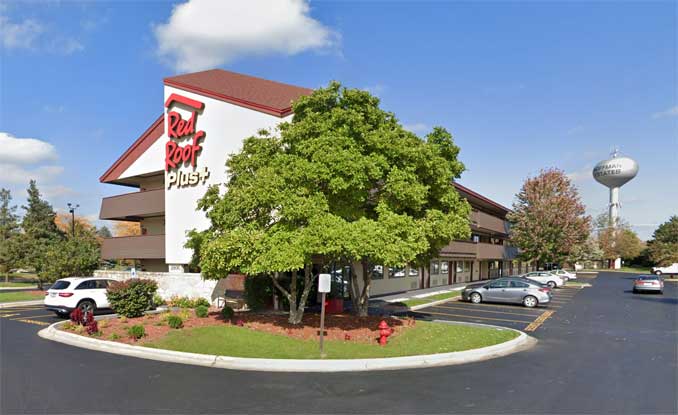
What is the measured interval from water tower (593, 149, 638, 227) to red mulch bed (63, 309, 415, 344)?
11576 cm

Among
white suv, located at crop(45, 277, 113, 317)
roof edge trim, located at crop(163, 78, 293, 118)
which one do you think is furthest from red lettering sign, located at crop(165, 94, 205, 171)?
white suv, located at crop(45, 277, 113, 317)

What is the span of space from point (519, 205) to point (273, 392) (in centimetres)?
4215

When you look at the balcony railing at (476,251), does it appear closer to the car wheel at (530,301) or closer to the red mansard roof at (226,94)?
the car wheel at (530,301)

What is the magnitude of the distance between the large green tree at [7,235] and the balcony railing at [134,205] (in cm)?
1831

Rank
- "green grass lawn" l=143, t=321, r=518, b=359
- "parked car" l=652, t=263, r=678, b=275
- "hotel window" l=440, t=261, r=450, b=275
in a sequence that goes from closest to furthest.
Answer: "green grass lawn" l=143, t=321, r=518, b=359, "hotel window" l=440, t=261, r=450, b=275, "parked car" l=652, t=263, r=678, b=275

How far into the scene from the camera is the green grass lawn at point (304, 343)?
11.5 m

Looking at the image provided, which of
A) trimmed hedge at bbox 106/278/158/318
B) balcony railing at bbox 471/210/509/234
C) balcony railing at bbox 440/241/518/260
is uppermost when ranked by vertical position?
balcony railing at bbox 471/210/509/234

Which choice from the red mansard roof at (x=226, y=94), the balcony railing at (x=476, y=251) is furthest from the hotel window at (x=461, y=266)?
the red mansard roof at (x=226, y=94)

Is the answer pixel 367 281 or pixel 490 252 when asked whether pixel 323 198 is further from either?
pixel 490 252

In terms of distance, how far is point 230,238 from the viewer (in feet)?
41.0

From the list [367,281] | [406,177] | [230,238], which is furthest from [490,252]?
[230,238]

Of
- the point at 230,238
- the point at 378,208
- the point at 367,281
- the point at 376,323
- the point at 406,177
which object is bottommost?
the point at 376,323

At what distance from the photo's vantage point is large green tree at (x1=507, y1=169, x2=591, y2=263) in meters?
41.9

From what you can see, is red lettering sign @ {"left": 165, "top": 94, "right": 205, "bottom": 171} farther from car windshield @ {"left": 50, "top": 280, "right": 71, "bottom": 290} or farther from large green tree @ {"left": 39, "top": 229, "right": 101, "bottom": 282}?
car windshield @ {"left": 50, "top": 280, "right": 71, "bottom": 290}
